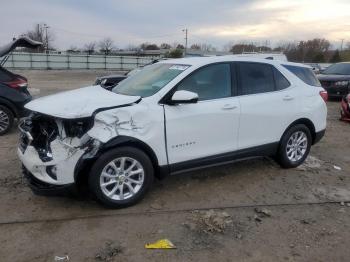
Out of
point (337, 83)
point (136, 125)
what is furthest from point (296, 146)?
point (337, 83)

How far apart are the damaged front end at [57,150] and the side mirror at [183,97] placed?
102 centimetres

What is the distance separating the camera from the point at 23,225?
421cm

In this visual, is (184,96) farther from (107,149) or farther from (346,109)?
→ (346,109)

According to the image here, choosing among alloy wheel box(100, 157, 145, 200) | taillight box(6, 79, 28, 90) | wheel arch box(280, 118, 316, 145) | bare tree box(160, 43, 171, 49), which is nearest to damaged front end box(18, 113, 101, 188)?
alloy wheel box(100, 157, 145, 200)

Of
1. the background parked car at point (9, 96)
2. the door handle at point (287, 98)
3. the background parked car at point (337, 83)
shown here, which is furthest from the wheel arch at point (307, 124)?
the background parked car at point (337, 83)

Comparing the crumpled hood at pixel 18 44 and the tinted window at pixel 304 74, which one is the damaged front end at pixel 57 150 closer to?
the tinted window at pixel 304 74

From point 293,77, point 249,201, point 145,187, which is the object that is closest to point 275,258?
point 249,201

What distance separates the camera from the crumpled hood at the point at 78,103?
429cm

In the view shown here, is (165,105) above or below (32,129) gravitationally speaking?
above

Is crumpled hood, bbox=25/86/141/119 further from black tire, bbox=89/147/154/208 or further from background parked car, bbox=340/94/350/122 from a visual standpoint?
background parked car, bbox=340/94/350/122

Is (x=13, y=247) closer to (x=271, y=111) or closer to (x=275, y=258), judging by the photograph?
(x=275, y=258)

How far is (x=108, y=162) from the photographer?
435cm

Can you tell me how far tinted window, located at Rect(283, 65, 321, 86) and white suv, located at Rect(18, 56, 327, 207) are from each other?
68mm

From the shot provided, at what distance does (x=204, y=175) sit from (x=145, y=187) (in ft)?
4.46
